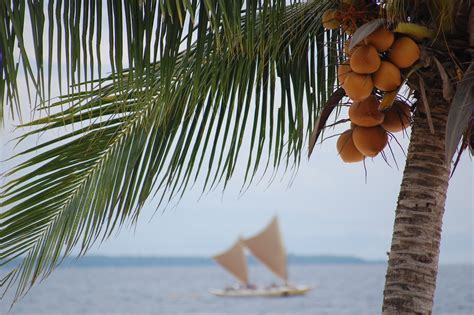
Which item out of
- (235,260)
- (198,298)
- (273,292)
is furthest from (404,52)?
(198,298)

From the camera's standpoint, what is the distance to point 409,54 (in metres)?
1.78

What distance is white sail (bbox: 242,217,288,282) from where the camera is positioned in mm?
40938

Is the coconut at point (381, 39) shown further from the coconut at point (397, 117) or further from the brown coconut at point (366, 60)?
the coconut at point (397, 117)

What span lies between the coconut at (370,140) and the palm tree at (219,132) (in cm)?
9

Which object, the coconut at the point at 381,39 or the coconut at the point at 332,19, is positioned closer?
the coconut at the point at 381,39

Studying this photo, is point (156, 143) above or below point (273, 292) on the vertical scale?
above

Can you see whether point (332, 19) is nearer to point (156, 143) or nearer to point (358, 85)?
point (358, 85)

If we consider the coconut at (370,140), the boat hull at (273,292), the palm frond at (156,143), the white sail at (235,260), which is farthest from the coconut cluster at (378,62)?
the boat hull at (273,292)

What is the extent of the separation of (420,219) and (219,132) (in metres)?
0.68

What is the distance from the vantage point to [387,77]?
5.82 ft

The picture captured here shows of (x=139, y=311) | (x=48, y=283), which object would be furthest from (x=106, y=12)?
(x=48, y=283)

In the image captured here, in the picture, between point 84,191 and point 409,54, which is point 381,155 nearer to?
point 409,54

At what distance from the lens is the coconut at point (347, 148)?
1.94 m

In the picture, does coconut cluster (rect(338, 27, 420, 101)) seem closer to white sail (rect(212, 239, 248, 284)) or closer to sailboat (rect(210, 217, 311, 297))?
sailboat (rect(210, 217, 311, 297))
